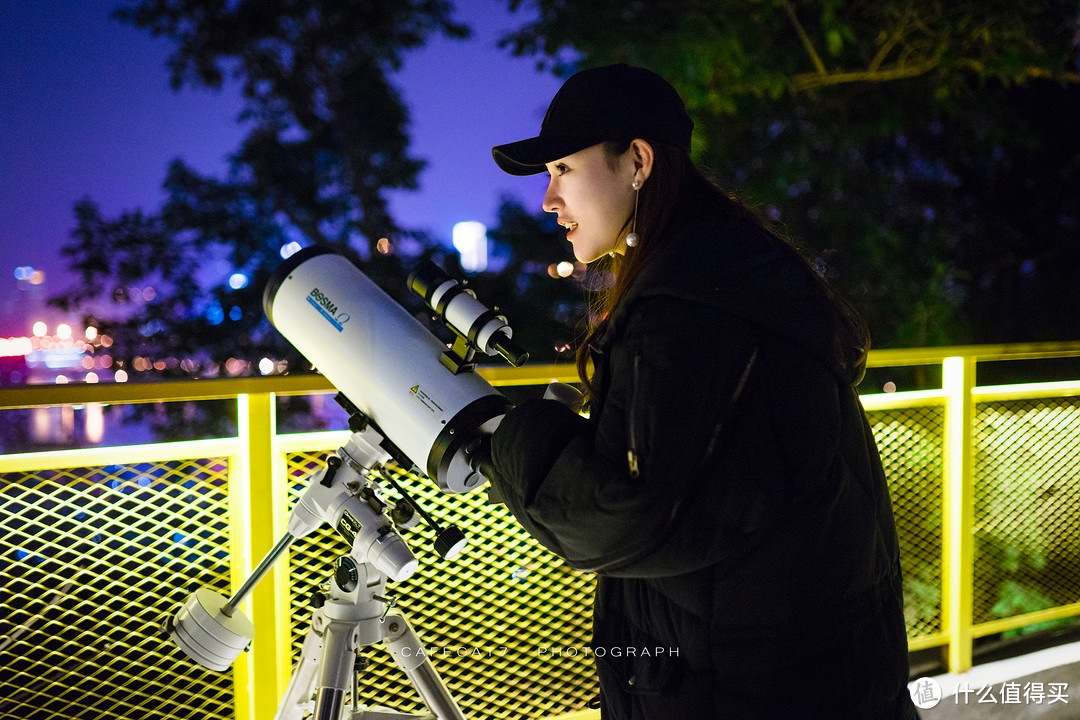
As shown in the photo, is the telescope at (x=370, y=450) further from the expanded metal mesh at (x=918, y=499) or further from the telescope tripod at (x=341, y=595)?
the expanded metal mesh at (x=918, y=499)

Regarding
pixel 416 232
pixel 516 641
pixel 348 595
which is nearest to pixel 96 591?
pixel 348 595

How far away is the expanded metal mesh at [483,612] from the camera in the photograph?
6.57 ft

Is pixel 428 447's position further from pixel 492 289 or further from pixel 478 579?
pixel 492 289

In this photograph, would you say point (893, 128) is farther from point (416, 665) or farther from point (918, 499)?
point (416, 665)

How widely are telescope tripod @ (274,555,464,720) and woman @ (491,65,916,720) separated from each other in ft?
1.70

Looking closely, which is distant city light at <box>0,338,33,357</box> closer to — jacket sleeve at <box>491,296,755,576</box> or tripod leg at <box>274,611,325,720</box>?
tripod leg at <box>274,611,325,720</box>

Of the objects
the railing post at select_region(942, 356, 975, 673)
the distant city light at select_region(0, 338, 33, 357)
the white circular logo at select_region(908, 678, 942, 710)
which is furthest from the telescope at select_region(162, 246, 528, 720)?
the distant city light at select_region(0, 338, 33, 357)

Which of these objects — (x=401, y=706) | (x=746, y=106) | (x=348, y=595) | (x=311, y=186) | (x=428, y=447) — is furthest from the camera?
(x=311, y=186)

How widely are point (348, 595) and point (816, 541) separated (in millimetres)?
890

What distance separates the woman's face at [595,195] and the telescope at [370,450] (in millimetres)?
230

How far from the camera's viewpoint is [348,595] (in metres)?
1.47

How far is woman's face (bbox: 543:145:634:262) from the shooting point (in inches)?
46.1

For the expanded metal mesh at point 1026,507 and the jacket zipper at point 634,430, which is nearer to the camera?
the jacket zipper at point 634,430

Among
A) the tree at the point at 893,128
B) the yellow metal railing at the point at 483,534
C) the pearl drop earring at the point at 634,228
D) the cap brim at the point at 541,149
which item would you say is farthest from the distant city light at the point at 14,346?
the pearl drop earring at the point at 634,228
